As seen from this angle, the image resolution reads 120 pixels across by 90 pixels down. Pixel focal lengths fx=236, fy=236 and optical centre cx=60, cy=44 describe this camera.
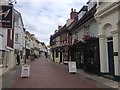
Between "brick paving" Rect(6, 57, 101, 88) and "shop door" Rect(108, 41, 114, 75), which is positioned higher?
"shop door" Rect(108, 41, 114, 75)

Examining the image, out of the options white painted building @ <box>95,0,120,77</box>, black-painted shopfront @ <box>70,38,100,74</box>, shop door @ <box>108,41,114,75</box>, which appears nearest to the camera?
white painted building @ <box>95,0,120,77</box>

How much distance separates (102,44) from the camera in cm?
1875

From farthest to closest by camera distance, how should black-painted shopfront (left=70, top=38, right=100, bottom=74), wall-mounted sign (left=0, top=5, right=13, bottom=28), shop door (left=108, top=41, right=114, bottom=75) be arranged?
1. black-painted shopfront (left=70, top=38, right=100, bottom=74)
2. shop door (left=108, top=41, right=114, bottom=75)
3. wall-mounted sign (left=0, top=5, right=13, bottom=28)

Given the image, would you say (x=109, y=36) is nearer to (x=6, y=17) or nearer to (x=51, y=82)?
(x=51, y=82)

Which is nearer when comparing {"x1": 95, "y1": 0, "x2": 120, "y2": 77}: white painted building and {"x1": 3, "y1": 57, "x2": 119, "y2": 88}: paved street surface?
{"x1": 3, "y1": 57, "x2": 119, "y2": 88}: paved street surface

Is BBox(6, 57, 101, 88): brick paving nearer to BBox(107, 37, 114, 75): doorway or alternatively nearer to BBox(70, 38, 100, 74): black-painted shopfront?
BBox(70, 38, 100, 74): black-painted shopfront

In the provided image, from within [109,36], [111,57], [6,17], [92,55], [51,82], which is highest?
[6,17]

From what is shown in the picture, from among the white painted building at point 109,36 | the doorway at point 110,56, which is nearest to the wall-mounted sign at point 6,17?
the white painted building at point 109,36

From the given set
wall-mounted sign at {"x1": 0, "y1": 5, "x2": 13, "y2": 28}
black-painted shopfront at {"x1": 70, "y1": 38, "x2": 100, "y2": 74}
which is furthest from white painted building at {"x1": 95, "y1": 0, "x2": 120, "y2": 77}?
wall-mounted sign at {"x1": 0, "y1": 5, "x2": 13, "y2": 28}

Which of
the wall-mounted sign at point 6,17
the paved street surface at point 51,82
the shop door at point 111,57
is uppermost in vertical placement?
the wall-mounted sign at point 6,17

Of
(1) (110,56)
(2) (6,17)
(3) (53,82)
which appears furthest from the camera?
(1) (110,56)

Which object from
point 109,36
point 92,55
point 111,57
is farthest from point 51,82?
point 92,55

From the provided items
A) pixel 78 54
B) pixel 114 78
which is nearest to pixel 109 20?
pixel 114 78

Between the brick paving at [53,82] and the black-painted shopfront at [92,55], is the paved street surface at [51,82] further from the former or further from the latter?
the black-painted shopfront at [92,55]
